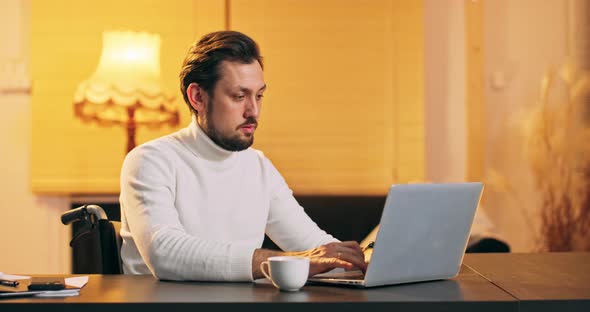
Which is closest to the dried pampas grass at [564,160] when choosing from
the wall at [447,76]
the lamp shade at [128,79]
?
the wall at [447,76]

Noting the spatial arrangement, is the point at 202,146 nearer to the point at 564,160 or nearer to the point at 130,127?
the point at 130,127

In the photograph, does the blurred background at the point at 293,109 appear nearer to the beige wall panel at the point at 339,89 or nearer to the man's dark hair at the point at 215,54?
the beige wall panel at the point at 339,89

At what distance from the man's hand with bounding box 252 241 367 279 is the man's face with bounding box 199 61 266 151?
0.50 meters

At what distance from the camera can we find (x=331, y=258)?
5.78 ft

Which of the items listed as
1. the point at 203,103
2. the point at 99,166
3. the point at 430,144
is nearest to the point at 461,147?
the point at 430,144

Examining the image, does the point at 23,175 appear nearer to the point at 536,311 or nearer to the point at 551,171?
the point at 551,171

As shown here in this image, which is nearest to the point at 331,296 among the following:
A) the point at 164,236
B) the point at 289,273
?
the point at 289,273

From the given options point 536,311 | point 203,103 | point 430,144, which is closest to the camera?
point 536,311

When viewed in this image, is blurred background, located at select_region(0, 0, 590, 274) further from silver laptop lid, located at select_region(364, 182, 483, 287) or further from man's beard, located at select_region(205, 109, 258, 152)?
silver laptop lid, located at select_region(364, 182, 483, 287)

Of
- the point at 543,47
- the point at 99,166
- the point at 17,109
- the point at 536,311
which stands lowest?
the point at 536,311

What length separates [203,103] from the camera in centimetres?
232

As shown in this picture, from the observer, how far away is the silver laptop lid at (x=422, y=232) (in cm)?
161

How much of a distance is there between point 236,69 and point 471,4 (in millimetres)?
2684

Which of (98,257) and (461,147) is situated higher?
(461,147)
